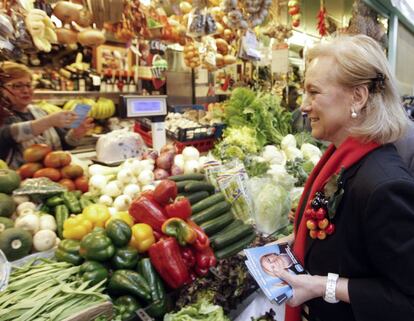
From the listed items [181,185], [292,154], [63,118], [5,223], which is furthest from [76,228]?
[292,154]

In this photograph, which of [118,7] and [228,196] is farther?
[118,7]

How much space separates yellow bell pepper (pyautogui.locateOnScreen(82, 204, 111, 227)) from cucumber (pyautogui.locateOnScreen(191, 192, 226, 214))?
59cm

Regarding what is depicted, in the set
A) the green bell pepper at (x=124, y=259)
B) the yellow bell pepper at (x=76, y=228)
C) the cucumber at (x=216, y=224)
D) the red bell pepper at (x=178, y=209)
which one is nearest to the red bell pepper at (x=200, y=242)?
the red bell pepper at (x=178, y=209)

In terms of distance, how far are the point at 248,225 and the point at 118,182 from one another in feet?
3.34

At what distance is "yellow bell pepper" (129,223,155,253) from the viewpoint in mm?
1875

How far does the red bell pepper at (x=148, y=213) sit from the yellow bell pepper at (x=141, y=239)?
0.08 metres

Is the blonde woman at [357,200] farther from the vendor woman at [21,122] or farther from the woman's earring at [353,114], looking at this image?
the vendor woman at [21,122]

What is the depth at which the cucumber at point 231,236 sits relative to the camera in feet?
6.87

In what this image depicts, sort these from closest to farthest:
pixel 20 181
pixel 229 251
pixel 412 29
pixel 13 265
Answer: pixel 13 265
pixel 229 251
pixel 20 181
pixel 412 29

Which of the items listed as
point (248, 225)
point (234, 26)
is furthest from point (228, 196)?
point (234, 26)

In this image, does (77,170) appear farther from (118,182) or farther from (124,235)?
(124,235)

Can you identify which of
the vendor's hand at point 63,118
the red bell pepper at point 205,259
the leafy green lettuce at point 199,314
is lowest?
the leafy green lettuce at point 199,314

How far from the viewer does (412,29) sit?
7641 mm

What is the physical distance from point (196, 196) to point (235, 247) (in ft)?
1.58
